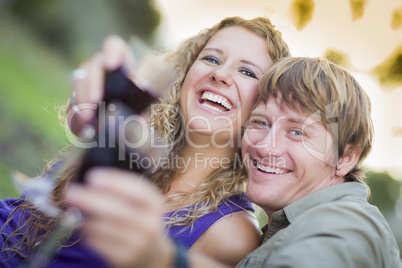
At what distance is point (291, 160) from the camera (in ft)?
6.62

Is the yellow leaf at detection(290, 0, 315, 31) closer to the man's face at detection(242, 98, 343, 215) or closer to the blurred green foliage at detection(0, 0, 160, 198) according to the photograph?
the man's face at detection(242, 98, 343, 215)

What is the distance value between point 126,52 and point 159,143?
150 centimetres

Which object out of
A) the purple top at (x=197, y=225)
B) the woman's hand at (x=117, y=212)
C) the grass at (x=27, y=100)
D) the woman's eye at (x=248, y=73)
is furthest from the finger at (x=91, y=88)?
the grass at (x=27, y=100)

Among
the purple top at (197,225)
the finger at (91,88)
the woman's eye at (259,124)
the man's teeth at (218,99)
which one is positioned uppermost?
the finger at (91,88)

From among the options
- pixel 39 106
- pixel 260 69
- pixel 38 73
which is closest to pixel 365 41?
pixel 260 69

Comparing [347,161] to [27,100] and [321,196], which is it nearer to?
[321,196]

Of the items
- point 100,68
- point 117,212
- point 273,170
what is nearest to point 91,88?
point 100,68

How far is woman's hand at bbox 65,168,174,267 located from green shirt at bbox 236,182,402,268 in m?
0.53

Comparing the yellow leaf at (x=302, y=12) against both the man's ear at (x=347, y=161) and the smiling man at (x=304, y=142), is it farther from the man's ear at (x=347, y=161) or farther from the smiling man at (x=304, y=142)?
the man's ear at (x=347, y=161)

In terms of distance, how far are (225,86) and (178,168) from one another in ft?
Answer: 2.03

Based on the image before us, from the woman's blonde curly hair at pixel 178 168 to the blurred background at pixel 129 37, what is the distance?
0.49ft

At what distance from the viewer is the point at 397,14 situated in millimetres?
5227

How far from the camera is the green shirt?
4.11 feet

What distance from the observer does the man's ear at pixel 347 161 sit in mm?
2057
